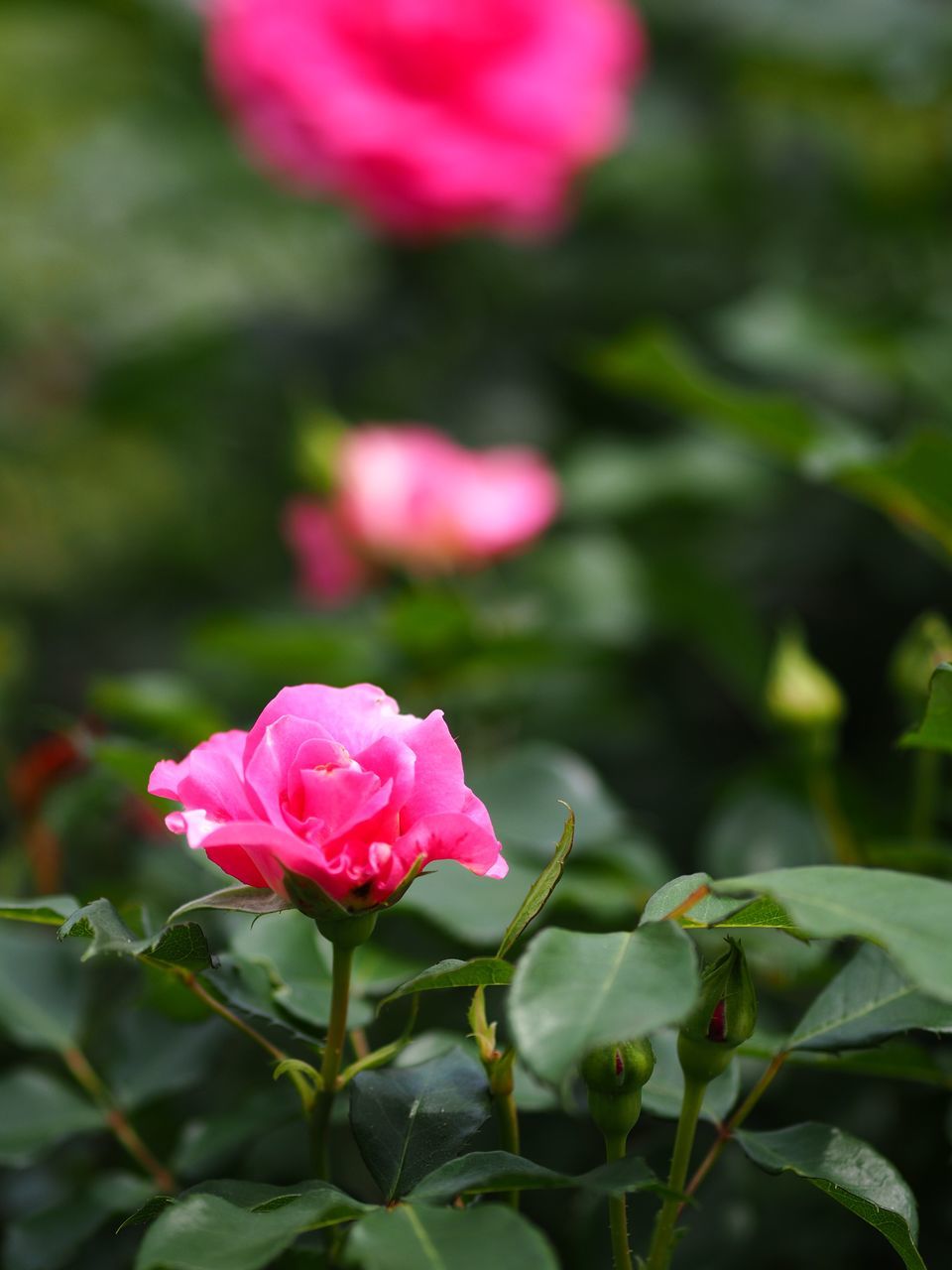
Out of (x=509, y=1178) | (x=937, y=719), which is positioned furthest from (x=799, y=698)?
(x=509, y=1178)

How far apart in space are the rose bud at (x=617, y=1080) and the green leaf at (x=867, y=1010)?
0.06m

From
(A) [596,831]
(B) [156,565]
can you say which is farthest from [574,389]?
(A) [596,831]

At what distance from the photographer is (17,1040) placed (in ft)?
1.57

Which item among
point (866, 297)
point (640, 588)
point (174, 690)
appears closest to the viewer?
point (174, 690)

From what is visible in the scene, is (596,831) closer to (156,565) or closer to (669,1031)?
(669,1031)

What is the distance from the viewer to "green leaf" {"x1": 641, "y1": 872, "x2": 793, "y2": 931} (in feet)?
0.99

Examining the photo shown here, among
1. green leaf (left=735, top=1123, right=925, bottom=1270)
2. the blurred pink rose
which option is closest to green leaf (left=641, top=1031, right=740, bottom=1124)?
green leaf (left=735, top=1123, right=925, bottom=1270)

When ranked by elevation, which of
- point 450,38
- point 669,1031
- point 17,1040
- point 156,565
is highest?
point 450,38

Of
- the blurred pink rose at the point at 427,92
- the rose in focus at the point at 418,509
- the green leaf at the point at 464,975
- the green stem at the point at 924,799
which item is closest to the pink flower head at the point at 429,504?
the rose in focus at the point at 418,509

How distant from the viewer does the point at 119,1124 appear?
0.45 metres

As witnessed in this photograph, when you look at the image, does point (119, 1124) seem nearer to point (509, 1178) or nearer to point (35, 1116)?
point (35, 1116)

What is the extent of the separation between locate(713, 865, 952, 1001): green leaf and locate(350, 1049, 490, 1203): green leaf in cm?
10

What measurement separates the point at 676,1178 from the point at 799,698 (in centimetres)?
30

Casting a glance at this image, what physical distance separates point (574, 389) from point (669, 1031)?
82 cm
